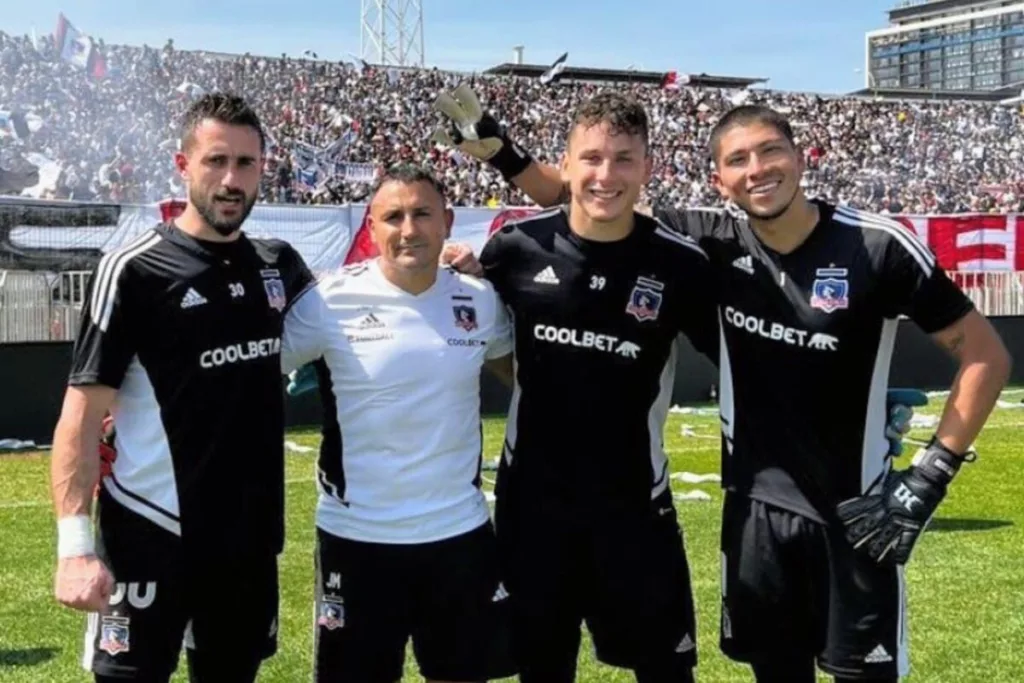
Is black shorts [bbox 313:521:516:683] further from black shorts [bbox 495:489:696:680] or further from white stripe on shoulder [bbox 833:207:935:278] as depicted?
white stripe on shoulder [bbox 833:207:935:278]

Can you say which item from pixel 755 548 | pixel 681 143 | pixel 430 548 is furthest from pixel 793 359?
pixel 681 143

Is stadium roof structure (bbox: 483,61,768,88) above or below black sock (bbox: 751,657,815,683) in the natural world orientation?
above

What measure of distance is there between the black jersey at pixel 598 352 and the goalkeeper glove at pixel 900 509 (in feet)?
2.09

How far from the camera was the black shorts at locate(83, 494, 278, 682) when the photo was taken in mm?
3672

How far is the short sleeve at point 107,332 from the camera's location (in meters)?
3.62

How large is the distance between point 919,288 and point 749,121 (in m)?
0.70

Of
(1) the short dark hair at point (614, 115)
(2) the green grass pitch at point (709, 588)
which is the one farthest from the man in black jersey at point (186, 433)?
(2) the green grass pitch at point (709, 588)

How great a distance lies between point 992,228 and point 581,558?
683 inches

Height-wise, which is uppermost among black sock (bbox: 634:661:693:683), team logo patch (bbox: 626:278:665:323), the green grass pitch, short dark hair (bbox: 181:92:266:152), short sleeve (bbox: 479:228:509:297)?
short dark hair (bbox: 181:92:266:152)

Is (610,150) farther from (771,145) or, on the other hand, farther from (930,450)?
(930,450)

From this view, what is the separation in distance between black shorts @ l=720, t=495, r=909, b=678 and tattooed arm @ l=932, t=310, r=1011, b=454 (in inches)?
17.7

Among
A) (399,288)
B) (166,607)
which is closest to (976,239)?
(399,288)

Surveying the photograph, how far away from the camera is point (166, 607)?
3703mm

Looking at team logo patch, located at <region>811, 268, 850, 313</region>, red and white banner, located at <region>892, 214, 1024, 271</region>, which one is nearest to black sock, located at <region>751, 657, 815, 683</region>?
team logo patch, located at <region>811, 268, 850, 313</region>
